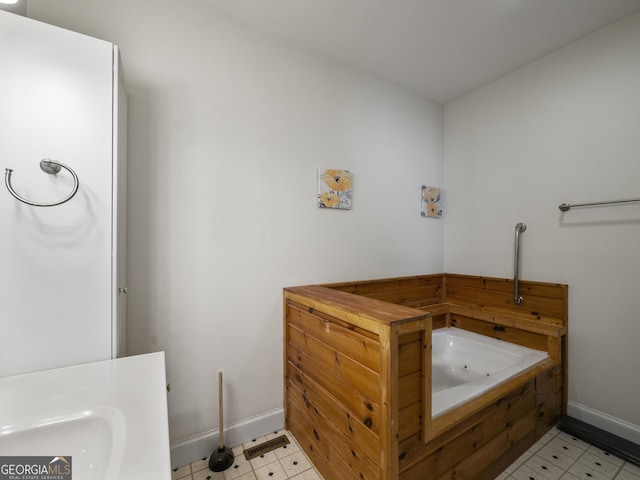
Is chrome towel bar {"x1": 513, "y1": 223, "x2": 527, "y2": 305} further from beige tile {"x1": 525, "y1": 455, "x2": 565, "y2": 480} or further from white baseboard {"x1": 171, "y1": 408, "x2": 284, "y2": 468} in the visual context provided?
white baseboard {"x1": 171, "y1": 408, "x2": 284, "y2": 468}

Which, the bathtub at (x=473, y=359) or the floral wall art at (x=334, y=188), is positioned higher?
the floral wall art at (x=334, y=188)

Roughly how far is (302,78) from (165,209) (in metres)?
1.27

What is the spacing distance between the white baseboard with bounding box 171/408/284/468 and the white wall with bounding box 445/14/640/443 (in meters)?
2.05

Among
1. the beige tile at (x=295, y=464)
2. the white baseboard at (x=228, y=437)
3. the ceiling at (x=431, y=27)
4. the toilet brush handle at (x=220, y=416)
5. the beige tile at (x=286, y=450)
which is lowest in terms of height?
the beige tile at (x=286, y=450)

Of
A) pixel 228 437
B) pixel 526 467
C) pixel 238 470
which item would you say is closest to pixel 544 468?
pixel 526 467

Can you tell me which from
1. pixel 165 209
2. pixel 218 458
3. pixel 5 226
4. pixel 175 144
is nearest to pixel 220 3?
pixel 175 144

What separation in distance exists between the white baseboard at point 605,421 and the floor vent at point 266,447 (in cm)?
194

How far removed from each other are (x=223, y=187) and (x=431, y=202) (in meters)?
1.89

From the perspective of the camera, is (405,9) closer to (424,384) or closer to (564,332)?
(424,384)

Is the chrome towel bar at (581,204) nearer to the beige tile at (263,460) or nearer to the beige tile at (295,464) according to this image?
the beige tile at (295,464)

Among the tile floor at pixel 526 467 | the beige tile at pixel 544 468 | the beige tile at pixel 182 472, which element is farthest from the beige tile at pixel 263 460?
the beige tile at pixel 544 468

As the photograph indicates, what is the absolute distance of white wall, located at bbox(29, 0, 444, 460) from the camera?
1.40m

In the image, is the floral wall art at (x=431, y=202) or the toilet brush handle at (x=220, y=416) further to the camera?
the floral wall art at (x=431, y=202)

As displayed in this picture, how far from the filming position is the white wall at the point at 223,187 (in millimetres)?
1400
